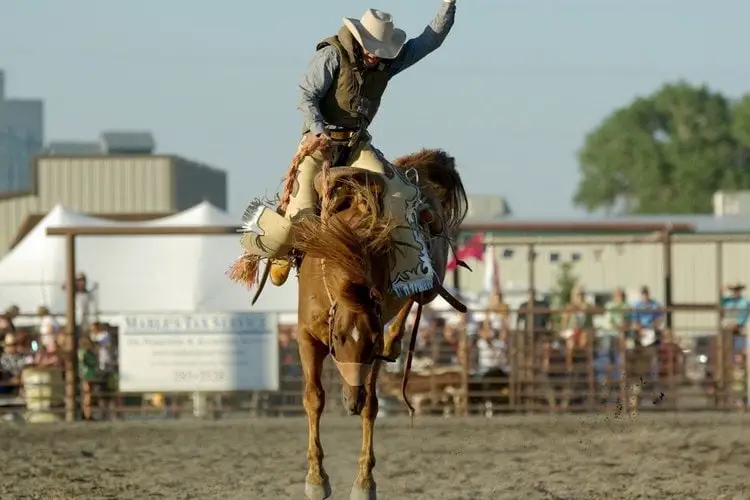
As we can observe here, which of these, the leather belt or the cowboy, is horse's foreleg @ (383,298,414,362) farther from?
the leather belt

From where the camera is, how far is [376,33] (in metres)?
8.05

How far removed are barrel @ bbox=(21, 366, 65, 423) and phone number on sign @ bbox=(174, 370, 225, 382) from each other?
1.08 metres

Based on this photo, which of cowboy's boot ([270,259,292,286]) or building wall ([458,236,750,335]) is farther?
building wall ([458,236,750,335])

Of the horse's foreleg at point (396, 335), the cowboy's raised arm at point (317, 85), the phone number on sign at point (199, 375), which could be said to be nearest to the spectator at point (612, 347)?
the phone number on sign at point (199, 375)

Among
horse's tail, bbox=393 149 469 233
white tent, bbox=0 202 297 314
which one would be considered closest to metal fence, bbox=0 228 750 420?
white tent, bbox=0 202 297 314

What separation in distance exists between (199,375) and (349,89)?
7269mm

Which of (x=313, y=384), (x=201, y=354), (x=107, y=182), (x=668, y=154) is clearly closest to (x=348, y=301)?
(x=313, y=384)

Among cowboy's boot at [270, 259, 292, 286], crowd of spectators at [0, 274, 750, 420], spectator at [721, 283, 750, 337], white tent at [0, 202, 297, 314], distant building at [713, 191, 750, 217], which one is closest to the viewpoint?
cowboy's boot at [270, 259, 292, 286]

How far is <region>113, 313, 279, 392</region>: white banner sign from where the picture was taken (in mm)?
14953

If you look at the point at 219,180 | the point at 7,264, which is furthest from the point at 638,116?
the point at 7,264

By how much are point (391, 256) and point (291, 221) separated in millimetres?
527

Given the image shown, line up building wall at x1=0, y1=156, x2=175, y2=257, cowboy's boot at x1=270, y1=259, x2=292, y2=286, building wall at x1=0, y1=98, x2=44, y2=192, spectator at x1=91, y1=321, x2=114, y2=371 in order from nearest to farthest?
cowboy's boot at x1=270, y1=259, x2=292, y2=286 < spectator at x1=91, y1=321, x2=114, y2=371 < building wall at x1=0, y1=156, x2=175, y2=257 < building wall at x1=0, y1=98, x2=44, y2=192

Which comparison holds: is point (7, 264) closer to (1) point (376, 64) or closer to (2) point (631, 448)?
(2) point (631, 448)

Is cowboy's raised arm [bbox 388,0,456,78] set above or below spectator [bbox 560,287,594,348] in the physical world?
above
